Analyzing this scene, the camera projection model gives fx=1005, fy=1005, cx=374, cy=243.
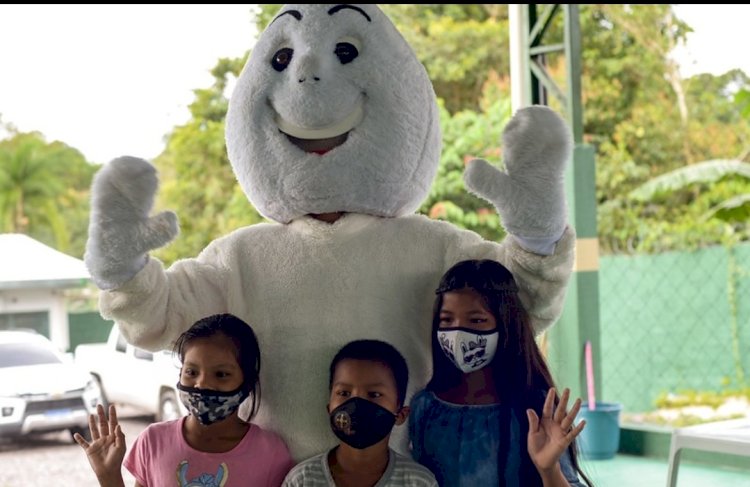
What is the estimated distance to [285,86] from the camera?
1.82 m

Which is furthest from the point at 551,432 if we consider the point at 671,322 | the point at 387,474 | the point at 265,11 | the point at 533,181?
the point at 265,11

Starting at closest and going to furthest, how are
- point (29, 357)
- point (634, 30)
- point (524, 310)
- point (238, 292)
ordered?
point (524, 310)
point (238, 292)
point (29, 357)
point (634, 30)

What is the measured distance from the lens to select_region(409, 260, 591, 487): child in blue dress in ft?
5.45

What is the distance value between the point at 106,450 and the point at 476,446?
0.63m

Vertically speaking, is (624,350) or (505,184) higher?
(505,184)

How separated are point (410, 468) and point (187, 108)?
533 centimetres

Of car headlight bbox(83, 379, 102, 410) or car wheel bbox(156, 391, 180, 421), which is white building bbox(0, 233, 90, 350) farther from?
car wheel bbox(156, 391, 180, 421)

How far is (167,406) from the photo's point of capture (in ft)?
16.1

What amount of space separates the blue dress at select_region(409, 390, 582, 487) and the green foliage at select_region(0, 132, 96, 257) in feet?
12.0

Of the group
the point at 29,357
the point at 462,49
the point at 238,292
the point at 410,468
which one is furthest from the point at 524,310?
the point at 462,49

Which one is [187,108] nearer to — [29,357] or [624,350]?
[29,357]

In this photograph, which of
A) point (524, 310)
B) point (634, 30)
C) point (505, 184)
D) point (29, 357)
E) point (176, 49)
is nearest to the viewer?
point (505, 184)

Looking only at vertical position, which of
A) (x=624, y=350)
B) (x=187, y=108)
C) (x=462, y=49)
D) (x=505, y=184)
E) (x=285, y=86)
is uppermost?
(x=462, y=49)

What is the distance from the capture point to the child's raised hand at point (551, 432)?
5.18ft
